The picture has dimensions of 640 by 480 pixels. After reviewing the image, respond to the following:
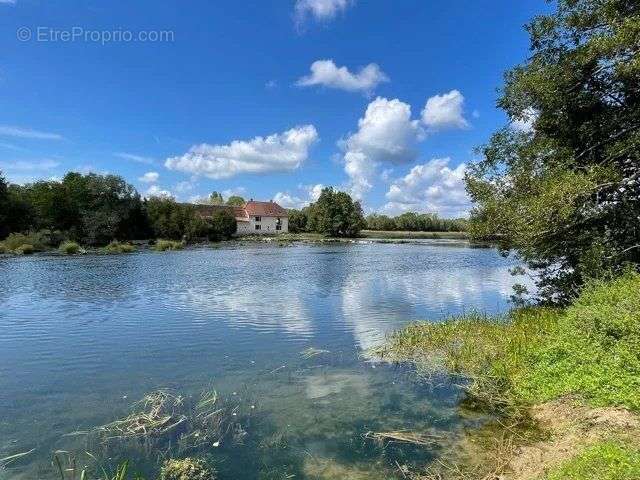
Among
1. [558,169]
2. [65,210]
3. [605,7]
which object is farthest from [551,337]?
[65,210]

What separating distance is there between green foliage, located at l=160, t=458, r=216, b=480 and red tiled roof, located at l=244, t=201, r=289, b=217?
108 metres

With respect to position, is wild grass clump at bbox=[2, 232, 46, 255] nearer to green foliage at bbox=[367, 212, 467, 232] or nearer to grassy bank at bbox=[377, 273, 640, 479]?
grassy bank at bbox=[377, 273, 640, 479]

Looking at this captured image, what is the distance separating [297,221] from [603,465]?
121 meters

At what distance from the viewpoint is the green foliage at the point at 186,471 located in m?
7.02

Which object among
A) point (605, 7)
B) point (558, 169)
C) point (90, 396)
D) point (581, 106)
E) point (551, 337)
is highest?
point (605, 7)

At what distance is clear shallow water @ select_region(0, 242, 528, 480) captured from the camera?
809 centimetres

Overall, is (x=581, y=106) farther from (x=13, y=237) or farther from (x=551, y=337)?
(x=13, y=237)

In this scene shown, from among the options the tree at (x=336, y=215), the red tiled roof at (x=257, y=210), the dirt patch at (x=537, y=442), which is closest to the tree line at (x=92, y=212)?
the red tiled roof at (x=257, y=210)

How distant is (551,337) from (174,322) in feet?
48.4

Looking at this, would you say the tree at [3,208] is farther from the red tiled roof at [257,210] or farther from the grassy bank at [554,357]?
the grassy bank at [554,357]

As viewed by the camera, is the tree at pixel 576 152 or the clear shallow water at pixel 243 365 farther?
the tree at pixel 576 152

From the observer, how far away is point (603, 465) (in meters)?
5.82

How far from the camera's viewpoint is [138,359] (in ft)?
45.9

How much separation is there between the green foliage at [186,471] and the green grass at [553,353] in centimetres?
625
